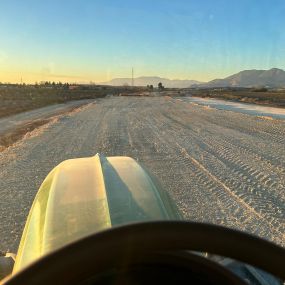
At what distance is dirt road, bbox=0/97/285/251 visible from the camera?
674cm

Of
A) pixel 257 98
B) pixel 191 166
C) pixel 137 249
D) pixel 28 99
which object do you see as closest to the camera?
pixel 137 249

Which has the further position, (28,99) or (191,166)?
(28,99)

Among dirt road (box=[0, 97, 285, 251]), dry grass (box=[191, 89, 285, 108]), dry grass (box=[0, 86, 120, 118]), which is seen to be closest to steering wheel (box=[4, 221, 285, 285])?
dirt road (box=[0, 97, 285, 251])

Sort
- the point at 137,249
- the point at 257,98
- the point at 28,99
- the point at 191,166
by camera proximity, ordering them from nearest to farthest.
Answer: the point at 137,249 < the point at 191,166 < the point at 257,98 < the point at 28,99

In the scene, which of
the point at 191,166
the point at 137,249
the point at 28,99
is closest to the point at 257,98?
the point at 28,99

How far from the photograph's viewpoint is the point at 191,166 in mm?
10430

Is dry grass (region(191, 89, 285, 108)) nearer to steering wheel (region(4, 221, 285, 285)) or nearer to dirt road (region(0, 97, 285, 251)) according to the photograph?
dirt road (region(0, 97, 285, 251))

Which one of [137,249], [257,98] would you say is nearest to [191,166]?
[137,249]

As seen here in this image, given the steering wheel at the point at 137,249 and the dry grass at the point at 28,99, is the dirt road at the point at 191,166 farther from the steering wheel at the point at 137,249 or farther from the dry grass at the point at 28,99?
the dry grass at the point at 28,99

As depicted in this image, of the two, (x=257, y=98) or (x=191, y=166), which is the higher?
(x=191, y=166)

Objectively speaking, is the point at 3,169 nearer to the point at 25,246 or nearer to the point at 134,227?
the point at 25,246

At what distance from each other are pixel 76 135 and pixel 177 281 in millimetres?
14961

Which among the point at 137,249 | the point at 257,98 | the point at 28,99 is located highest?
the point at 137,249

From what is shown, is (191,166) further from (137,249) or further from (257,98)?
(257,98)
